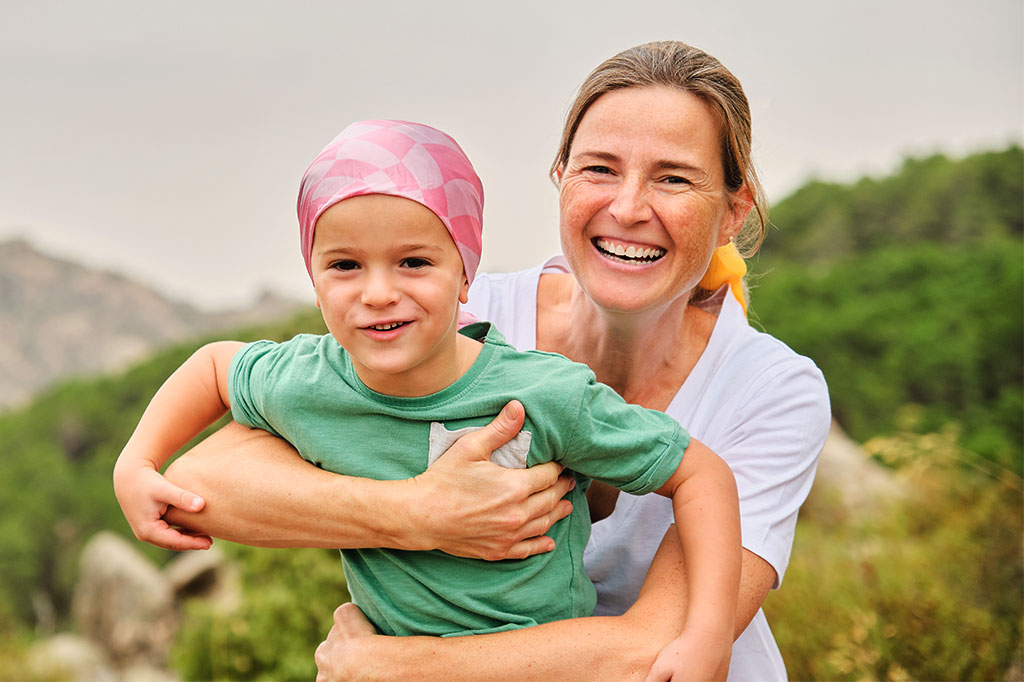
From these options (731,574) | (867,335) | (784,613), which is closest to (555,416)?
(731,574)

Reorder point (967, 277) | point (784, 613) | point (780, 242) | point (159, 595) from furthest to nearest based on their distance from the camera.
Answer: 1. point (780, 242)
2. point (967, 277)
3. point (159, 595)
4. point (784, 613)

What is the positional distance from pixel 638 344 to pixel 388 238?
99 cm

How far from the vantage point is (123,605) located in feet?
26.2

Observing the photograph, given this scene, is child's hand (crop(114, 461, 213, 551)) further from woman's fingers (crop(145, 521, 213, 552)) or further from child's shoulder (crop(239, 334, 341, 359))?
child's shoulder (crop(239, 334, 341, 359))

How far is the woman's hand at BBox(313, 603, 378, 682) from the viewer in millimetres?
1991

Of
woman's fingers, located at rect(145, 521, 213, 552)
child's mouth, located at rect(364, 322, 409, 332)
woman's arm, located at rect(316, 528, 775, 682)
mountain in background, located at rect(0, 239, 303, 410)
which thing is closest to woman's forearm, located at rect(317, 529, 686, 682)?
woman's arm, located at rect(316, 528, 775, 682)

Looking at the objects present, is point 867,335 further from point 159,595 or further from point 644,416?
point 644,416

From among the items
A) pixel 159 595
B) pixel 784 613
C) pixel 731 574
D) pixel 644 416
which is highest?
pixel 644 416

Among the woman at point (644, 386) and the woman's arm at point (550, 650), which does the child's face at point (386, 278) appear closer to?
the woman at point (644, 386)

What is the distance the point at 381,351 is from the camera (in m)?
1.74

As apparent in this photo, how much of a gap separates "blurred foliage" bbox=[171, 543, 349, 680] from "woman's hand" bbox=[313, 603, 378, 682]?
10.1 ft

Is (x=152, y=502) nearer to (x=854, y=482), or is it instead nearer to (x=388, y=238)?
(x=388, y=238)

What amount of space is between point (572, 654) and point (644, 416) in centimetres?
52

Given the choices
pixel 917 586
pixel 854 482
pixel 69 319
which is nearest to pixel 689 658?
pixel 917 586
